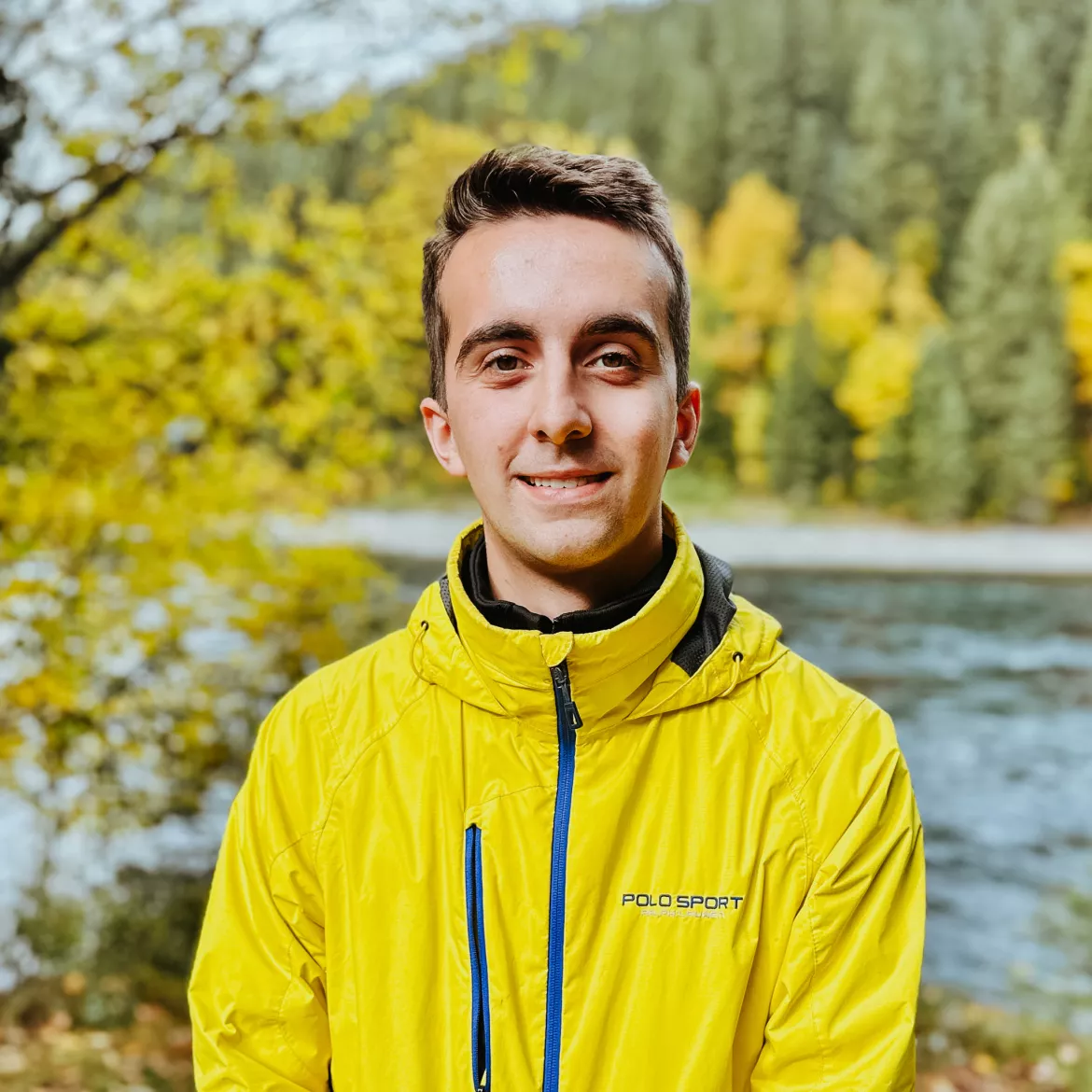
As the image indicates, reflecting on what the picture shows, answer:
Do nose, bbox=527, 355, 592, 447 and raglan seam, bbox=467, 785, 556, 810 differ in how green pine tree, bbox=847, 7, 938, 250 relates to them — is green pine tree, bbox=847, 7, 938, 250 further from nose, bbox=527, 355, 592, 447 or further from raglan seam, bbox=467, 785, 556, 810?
raglan seam, bbox=467, 785, 556, 810

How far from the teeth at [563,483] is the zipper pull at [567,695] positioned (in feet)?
0.51

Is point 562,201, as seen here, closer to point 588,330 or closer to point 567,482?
point 588,330

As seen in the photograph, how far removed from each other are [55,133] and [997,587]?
8.93ft

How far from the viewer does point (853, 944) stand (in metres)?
0.93

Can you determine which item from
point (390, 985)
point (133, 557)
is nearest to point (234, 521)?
point (133, 557)

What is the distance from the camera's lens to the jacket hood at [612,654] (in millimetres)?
959

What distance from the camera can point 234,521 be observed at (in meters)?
2.84

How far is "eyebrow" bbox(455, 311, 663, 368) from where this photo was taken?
952 mm

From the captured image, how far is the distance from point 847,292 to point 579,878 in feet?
8.85

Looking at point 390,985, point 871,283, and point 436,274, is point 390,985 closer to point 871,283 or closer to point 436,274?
point 436,274

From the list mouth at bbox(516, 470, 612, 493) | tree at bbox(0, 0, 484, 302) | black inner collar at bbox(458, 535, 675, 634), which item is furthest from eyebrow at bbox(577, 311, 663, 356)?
tree at bbox(0, 0, 484, 302)

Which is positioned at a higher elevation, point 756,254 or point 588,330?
point 756,254

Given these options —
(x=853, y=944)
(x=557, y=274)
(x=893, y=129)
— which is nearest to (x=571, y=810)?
(x=853, y=944)

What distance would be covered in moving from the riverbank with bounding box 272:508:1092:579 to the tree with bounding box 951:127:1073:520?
0.36ft
